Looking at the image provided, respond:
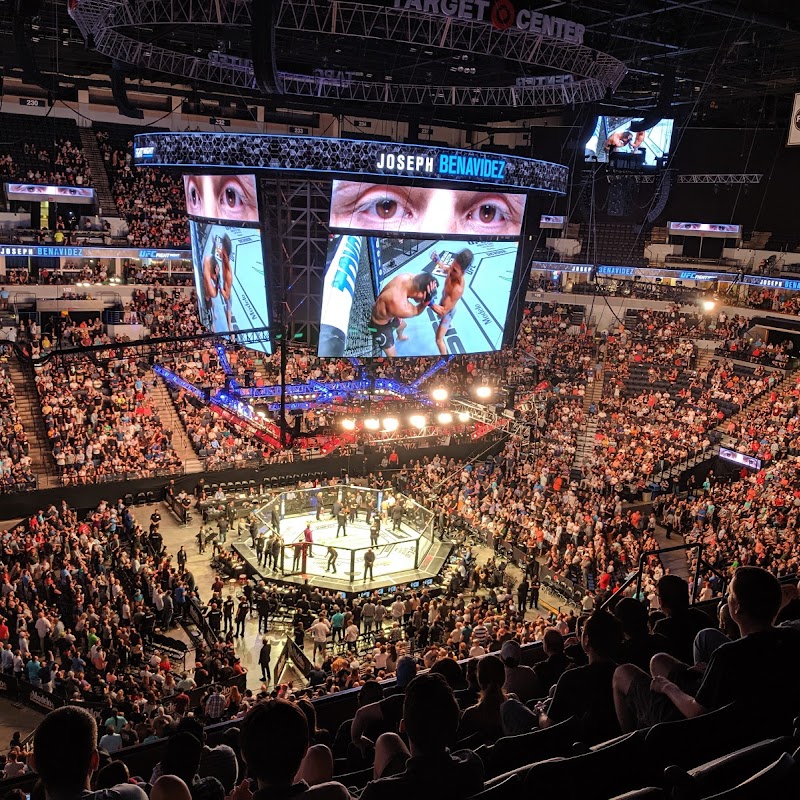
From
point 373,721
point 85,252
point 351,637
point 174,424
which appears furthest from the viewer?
point 85,252

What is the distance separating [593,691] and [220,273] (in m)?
20.8

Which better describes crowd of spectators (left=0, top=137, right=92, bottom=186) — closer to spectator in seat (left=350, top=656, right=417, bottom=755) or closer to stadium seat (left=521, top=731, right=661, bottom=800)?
spectator in seat (left=350, top=656, right=417, bottom=755)

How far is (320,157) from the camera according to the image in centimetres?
1964

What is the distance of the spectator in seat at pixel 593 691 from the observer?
4.24 metres

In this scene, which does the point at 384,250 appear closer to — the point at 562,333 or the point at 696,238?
the point at 562,333

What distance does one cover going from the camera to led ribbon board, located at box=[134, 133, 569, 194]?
19672 mm

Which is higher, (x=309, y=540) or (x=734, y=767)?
(x=734, y=767)

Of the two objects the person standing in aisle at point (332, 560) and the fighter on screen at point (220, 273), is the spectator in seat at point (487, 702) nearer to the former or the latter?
the person standing in aisle at point (332, 560)

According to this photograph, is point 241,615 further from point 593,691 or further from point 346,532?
point 593,691

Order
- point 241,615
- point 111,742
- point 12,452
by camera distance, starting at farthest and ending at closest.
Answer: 1. point 12,452
2. point 241,615
3. point 111,742

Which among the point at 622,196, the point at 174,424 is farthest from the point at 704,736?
the point at 622,196

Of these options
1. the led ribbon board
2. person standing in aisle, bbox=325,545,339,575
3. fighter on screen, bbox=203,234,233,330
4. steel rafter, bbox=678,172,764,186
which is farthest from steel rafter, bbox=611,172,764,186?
person standing in aisle, bbox=325,545,339,575

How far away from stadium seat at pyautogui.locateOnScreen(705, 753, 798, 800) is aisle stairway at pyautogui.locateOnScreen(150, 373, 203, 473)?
2378 cm

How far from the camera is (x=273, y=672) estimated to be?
1614 centimetres
